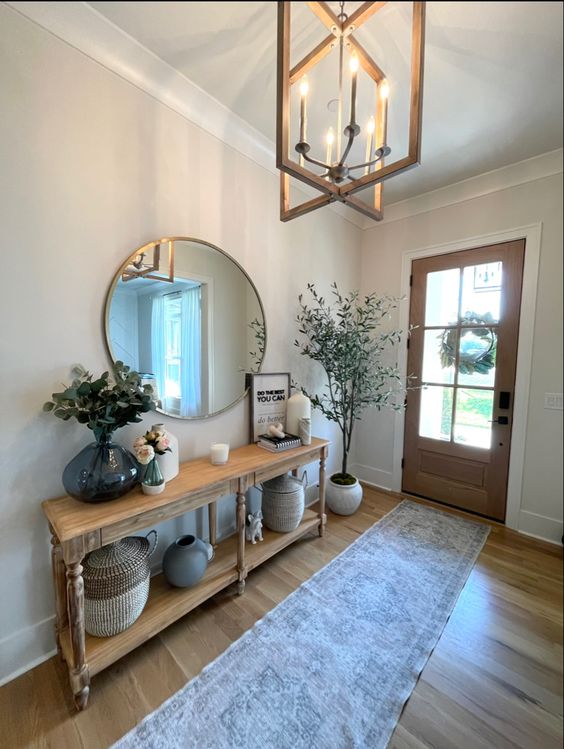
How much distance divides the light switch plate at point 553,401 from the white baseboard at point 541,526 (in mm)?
737

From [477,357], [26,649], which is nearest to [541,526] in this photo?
[477,357]

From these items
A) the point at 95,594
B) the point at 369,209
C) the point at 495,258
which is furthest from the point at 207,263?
the point at 495,258

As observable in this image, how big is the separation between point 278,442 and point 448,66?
192 centimetres

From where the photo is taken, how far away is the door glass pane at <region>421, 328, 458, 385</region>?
2414 millimetres

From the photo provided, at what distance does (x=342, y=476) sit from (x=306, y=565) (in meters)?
0.81

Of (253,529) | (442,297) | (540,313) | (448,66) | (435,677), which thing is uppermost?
(448,66)

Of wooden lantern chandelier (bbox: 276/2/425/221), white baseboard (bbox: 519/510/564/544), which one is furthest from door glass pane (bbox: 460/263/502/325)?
wooden lantern chandelier (bbox: 276/2/425/221)

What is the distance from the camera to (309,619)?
143cm

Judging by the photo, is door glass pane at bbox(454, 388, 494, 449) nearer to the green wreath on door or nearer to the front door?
the front door

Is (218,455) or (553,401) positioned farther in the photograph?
(553,401)

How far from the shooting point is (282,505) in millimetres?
1868

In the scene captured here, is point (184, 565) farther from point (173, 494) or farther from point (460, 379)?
point (460, 379)

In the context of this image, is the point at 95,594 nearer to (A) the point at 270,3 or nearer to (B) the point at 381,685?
(B) the point at 381,685

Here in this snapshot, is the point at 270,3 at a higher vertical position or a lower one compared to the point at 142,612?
higher
